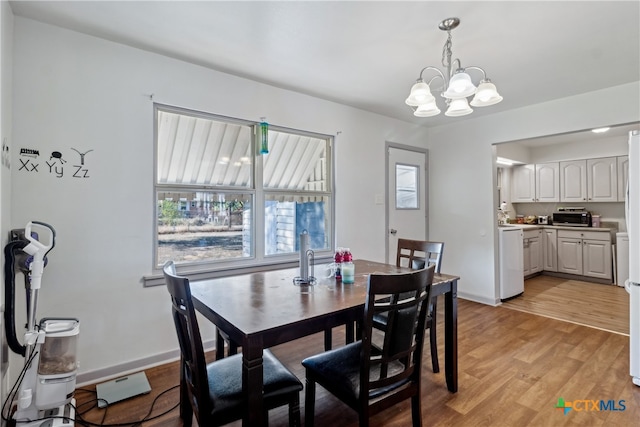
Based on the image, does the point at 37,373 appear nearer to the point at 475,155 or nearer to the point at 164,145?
the point at 164,145

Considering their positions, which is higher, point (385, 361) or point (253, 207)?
point (253, 207)

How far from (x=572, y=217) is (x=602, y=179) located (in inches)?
28.5

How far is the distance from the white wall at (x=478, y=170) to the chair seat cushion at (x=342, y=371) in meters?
3.04

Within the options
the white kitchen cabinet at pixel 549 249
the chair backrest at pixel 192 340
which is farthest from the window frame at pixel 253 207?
the white kitchen cabinet at pixel 549 249

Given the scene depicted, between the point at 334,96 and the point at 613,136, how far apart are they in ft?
15.5

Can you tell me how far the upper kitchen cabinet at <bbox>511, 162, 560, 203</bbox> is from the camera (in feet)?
18.4

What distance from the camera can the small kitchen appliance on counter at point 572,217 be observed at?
528cm

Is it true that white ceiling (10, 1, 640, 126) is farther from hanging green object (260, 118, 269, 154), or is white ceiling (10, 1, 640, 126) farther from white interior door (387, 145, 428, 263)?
white interior door (387, 145, 428, 263)

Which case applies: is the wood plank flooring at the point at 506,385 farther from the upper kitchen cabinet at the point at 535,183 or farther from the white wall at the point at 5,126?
the upper kitchen cabinet at the point at 535,183

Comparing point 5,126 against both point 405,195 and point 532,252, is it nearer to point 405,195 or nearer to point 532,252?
point 405,195

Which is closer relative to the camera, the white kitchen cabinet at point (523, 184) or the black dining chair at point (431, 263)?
the black dining chair at point (431, 263)

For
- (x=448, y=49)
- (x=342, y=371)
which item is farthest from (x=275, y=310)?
(x=448, y=49)

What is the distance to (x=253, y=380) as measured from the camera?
48.2 inches

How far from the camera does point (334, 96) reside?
134 inches
